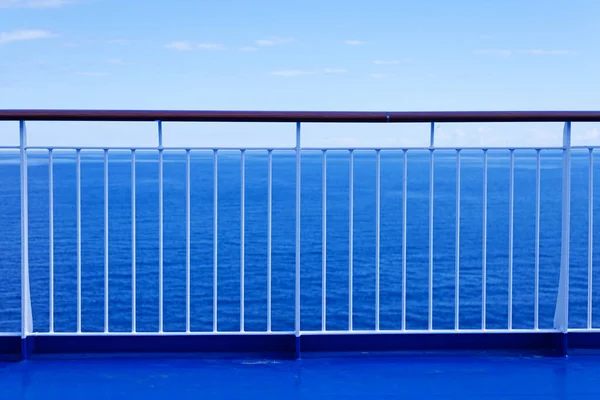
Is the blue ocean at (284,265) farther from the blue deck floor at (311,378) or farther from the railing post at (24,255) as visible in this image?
the blue deck floor at (311,378)

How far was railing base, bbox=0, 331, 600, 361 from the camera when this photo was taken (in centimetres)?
303

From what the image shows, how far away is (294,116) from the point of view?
2.87m

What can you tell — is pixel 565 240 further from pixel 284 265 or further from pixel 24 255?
pixel 284 265

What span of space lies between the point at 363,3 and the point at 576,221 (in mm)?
23972

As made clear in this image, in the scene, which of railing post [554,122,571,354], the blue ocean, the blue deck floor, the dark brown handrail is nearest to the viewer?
the blue deck floor

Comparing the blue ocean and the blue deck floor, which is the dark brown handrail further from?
the blue deck floor

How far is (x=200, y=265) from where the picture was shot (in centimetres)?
1162

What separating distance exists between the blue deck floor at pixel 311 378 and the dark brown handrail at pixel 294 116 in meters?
0.95

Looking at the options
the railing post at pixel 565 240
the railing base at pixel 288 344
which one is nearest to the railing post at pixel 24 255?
the railing base at pixel 288 344

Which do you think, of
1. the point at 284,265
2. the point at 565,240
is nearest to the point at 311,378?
the point at 565,240

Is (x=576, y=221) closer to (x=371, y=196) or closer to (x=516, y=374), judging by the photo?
(x=371, y=196)

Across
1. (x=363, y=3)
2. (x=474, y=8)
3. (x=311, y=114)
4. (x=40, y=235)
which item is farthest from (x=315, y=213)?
(x=474, y=8)

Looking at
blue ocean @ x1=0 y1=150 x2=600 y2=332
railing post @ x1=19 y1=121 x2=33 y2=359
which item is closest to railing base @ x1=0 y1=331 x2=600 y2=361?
railing post @ x1=19 y1=121 x2=33 y2=359

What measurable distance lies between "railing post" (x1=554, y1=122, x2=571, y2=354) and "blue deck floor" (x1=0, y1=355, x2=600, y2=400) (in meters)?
0.15
